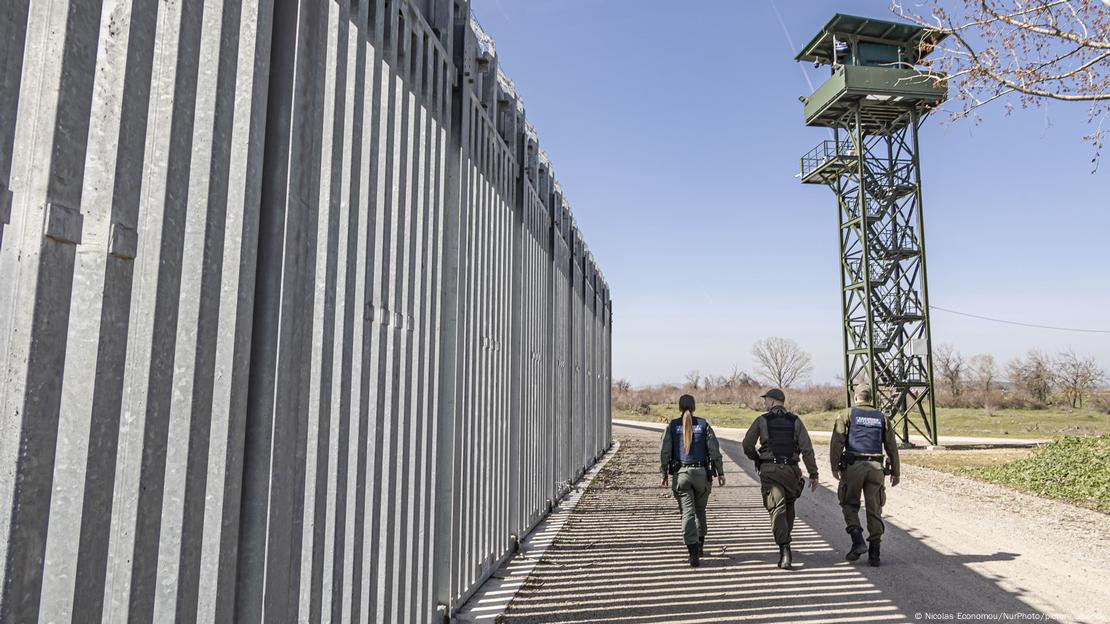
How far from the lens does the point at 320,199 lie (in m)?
2.90

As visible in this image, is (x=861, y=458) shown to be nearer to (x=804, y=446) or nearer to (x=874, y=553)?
(x=804, y=446)

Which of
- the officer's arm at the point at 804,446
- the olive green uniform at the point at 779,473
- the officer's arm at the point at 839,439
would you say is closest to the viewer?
the olive green uniform at the point at 779,473

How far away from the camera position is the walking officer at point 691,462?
22.7 feet

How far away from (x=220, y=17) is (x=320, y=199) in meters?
0.90

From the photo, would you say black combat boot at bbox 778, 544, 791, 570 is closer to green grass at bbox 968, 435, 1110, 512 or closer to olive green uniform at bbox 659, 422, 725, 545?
olive green uniform at bbox 659, 422, 725, 545

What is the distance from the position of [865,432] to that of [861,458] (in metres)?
0.30

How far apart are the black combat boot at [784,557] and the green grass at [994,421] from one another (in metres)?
23.5

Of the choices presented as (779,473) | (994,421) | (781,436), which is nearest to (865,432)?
(781,436)

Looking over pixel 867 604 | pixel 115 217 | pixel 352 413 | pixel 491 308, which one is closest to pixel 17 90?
pixel 115 217

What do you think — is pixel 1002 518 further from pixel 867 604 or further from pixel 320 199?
pixel 320 199

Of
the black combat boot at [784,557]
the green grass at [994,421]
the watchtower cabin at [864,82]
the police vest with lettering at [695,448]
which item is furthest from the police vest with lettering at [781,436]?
the green grass at [994,421]

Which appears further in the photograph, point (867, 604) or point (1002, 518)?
point (1002, 518)

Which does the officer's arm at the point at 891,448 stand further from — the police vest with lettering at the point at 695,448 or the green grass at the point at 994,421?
the green grass at the point at 994,421

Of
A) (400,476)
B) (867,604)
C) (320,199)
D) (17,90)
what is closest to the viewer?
(17,90)
